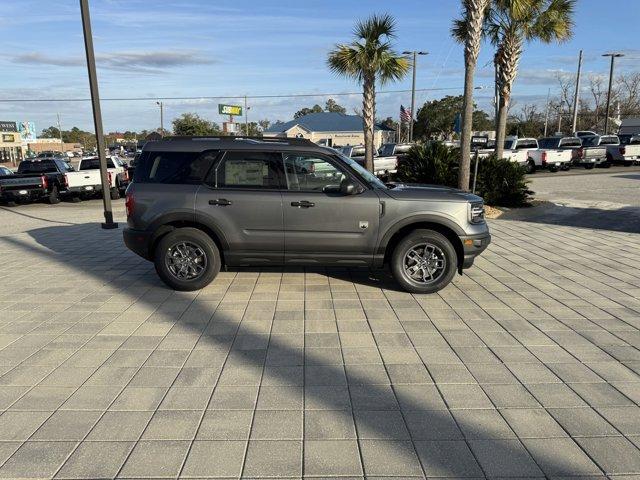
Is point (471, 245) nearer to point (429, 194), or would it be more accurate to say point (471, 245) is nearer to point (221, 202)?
point (429, 194)

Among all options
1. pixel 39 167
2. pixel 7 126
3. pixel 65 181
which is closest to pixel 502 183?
pixel 65 181

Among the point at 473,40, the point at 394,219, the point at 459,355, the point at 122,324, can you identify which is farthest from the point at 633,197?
the point at 122,324

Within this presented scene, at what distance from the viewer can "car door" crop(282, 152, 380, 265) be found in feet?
19.1

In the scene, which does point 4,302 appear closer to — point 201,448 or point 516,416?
point 201,448

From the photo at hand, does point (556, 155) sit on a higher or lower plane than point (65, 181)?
higher

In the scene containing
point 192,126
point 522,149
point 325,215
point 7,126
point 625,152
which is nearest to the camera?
point 325,215

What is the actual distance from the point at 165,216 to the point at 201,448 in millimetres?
3586

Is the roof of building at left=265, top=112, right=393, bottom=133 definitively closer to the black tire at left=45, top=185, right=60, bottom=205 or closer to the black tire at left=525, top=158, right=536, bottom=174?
A: the black tire at left=525, top=158, right=536, bottom=174

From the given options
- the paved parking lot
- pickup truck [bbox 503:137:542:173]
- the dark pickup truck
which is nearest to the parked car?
pickup truck [bbox 503:137:542:173]

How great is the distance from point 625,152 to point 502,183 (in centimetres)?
2031

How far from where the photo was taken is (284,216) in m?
5.89

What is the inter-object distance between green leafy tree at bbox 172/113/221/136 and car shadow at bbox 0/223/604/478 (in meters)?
51.0

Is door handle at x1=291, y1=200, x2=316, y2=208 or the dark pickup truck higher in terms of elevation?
door handle at x1=291, y1=200, x2=316, y2=208

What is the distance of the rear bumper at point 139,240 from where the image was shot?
6023mm
